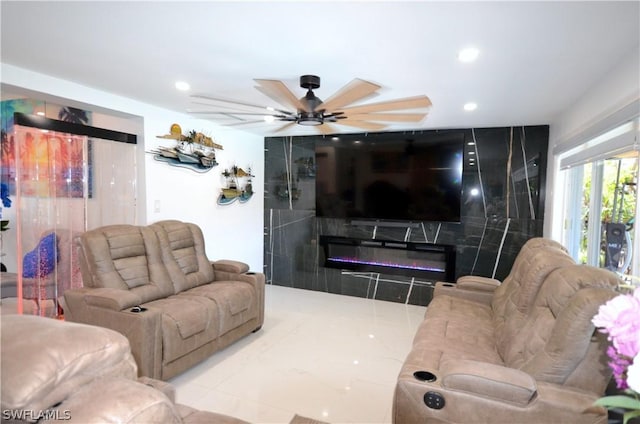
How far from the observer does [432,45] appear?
2.12 m

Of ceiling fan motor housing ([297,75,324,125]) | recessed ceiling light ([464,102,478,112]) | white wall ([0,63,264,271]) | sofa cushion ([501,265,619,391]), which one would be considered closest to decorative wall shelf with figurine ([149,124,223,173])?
white wall ([0,63,264,271])

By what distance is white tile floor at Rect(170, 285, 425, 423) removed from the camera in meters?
2.46

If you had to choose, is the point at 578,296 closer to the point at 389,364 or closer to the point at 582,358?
the point at 582,358

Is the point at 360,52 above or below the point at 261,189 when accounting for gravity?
above

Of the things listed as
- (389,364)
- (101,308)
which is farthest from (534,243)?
(101,308)

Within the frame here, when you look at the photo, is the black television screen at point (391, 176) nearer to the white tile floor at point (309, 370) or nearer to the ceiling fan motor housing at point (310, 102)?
the white tile floor at point (309, 370)

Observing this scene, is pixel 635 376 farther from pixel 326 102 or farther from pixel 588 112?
pixel 588 112

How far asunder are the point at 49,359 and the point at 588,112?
373 cm

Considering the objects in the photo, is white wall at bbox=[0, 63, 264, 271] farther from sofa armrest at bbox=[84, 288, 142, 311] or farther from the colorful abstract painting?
sofa armrest at bbox=[84, 288, 142, 311]

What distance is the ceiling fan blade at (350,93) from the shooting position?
221 centimetres

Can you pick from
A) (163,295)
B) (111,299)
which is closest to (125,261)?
(163,295)

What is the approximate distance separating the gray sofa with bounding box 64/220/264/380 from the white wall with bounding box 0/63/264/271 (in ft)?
1.77

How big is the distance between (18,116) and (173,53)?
6.13 feet

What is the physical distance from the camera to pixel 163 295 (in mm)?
3291
